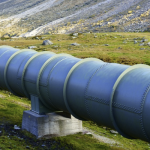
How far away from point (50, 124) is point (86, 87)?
5819 mm

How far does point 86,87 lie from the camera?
15703 mm

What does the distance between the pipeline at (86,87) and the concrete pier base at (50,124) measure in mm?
600

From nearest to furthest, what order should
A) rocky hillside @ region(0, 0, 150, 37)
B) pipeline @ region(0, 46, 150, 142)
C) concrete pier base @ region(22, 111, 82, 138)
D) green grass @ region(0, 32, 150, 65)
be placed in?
1. pipeline @ region(0, 46, 150, 142)
2. concrete pier base @ region(22, 111, 82, 138)
3. green grass @ region(0, 32, 150, 65)
4. rocky hillside @ region(0, 0, 150, 37)

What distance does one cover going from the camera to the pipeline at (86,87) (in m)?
13.6

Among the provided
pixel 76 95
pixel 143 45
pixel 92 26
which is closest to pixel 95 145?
pixel 76 95

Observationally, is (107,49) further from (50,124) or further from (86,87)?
(86,87)

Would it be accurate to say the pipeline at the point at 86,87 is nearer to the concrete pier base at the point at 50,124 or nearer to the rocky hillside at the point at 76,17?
the concrete pier base at the point at 50,124

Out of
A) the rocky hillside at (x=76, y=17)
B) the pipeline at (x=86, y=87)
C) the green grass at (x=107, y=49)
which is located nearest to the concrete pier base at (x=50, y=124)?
the pipeline at (x=86, y=87)

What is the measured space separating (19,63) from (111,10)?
315 feet

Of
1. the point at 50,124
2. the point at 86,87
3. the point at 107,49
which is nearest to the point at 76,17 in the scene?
the point at 107,49

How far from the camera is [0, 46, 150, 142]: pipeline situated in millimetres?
13625

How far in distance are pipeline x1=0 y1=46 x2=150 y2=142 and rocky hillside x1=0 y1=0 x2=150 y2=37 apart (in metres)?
69.7

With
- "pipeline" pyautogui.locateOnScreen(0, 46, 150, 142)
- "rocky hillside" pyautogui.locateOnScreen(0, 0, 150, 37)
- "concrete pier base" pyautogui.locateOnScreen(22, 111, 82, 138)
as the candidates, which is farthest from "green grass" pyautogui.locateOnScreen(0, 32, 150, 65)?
"pipeline" pyautogui.locateOnScreen(0, 46, 150, 142)

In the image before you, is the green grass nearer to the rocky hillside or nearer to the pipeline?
the rocky hillside
